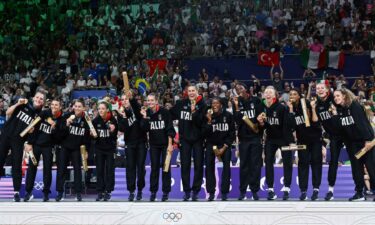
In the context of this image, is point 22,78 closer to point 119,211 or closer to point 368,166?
point 119,211

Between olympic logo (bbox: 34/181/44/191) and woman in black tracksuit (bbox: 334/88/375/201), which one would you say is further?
olympic logo (bbox: 34/181/44/191)

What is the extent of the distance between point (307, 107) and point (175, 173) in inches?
161

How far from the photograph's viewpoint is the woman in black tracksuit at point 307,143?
15906 mm

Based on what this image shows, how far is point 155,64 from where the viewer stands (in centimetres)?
2817

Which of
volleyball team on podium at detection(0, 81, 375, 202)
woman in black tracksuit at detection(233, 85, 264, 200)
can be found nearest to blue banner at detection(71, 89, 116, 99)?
volleyball team on podium at detection(0, 81, 375, 202)

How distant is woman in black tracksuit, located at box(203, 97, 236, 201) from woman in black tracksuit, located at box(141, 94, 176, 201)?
0.79 metres

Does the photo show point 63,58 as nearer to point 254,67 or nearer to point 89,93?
point 89,93

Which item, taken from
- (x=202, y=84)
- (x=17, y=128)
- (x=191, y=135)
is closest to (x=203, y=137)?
(x=191, y=135)

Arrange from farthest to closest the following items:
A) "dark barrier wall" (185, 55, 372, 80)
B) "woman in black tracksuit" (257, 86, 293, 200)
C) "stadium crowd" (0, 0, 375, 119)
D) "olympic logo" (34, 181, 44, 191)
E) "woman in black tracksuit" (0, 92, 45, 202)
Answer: "stadium crowd" (0, 0, 375, 119), "dark barrier wall" (185, 55, 372, 80), "olympic logo" (34, 181, 44, 191), "woman in black tracksuit" (0, 92, 45, 202), "woman in black tracksuit" (257, 86, 293, 200)

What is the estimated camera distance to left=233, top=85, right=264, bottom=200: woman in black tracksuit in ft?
53.1

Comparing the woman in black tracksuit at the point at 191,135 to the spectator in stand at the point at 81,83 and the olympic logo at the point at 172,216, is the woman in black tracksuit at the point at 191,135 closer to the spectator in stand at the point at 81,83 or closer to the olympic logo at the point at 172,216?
the olympic logo at the point at 172,216

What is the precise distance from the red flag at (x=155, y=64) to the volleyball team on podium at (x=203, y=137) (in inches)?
420

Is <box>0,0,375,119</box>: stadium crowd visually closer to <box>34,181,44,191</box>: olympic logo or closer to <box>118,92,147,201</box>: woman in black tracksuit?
<box>34,181,44,191</box>: olympic logo

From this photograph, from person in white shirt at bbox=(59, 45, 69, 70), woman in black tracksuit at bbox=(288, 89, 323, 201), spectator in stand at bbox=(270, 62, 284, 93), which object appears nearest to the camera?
woman in black tracksuit at bbox=(288, 89, 323, 201)
